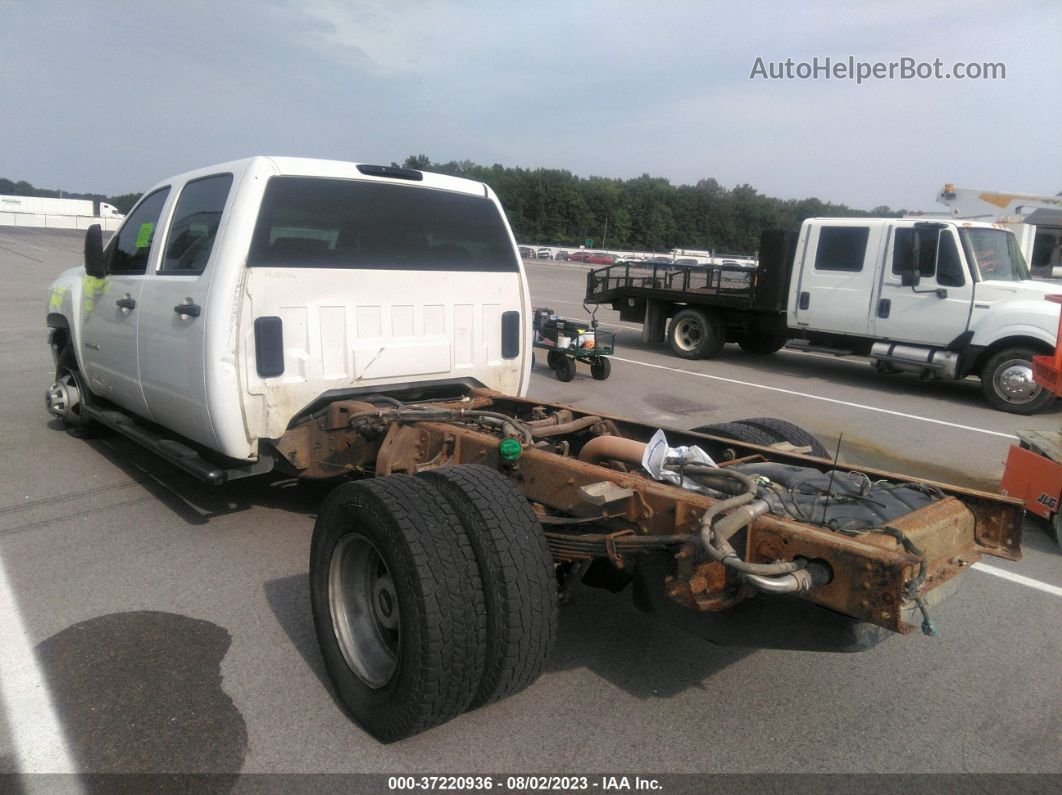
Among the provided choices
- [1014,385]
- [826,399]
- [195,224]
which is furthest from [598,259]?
[195,224]

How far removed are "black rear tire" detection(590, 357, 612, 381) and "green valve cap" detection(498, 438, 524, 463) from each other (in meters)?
7.83

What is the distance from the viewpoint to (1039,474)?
5.23 m

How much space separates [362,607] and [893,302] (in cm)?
1030

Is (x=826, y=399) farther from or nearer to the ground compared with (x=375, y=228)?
nearer to the ground

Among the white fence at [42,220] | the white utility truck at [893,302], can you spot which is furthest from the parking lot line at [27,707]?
the white fence at [42,220]

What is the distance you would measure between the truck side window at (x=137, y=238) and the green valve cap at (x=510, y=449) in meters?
3.12

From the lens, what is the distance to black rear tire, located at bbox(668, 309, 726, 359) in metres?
13.7

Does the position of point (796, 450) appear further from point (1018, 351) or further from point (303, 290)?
point (1018, 351)

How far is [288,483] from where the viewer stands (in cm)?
586

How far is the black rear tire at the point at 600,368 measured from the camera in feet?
36.6

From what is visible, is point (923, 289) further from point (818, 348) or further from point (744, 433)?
point (744, 433)

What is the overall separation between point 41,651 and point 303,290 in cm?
213

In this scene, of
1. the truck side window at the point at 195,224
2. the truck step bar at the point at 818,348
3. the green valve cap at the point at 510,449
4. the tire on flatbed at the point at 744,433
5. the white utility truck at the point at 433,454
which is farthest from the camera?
the truck step bar at the point at 818,348

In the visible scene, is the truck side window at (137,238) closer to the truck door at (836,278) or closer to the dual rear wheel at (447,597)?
the dual rear wheel at (447,597)
